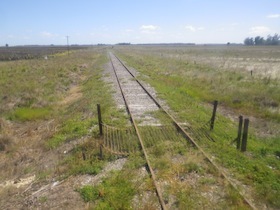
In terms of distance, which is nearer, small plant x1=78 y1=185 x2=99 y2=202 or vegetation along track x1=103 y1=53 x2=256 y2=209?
vegetation along track x1=103 y1=53 x2=256 y2=209

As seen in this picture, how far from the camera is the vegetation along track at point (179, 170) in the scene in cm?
577

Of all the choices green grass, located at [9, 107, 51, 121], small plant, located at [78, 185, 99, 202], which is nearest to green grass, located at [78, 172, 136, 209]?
small plant, located at [78, 185, 99, 202]

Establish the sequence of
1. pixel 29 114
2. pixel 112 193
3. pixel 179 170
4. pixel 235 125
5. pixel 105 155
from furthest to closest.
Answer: pixel 29 114, pixel 235 125, pixel 105 155, pixel 179 170, pixel 112 193

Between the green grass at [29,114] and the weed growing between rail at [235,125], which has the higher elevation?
the weed growing between rail at [235,125]

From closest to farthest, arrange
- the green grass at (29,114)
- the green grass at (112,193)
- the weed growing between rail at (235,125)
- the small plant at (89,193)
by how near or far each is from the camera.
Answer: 1. the green grass at (112,193)
2. the small plant at (89,193)
3. the weed growing between rail at (235,125)
4. the green grass at (29,114)

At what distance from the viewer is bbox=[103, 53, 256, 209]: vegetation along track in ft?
18.9

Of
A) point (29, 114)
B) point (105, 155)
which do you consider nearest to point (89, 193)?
point (105, 155)

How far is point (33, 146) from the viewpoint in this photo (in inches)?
404

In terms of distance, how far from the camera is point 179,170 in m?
7.03

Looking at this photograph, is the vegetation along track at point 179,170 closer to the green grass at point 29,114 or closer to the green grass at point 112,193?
the green grass at point 112,193

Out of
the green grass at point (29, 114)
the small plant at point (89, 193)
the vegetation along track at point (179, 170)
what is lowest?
the green grass at point (29, 114)

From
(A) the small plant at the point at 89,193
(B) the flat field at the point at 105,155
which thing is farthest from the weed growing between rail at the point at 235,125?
(A) the small plant at the point at 89,193

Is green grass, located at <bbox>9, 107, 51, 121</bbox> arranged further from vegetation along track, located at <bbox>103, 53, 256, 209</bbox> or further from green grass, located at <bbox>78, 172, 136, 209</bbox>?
green grass, located at <bbox>78, 172, 136, 209</bbox>

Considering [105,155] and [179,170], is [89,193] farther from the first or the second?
[179,170]
